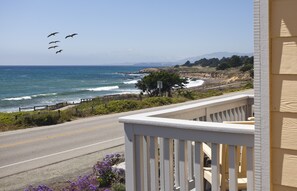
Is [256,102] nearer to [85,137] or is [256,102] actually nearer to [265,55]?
[265,55]

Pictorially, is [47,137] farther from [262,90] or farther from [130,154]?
[262,90]

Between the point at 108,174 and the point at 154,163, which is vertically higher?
the point at 154,163

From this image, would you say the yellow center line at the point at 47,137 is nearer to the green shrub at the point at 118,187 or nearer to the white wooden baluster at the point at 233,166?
the green shrub at the point at 118,187

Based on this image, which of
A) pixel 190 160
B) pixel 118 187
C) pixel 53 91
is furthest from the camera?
pixel 53 91

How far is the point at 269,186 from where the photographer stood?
237cm

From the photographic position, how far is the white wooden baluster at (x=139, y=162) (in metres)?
3.45

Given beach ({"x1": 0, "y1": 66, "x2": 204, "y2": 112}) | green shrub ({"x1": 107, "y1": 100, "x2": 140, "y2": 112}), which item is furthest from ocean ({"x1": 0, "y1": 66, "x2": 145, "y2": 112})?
green shrub ({"x1": 107, "y1": 100, "x2": 140, "y2": 112})

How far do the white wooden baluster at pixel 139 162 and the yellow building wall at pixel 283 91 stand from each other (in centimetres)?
134

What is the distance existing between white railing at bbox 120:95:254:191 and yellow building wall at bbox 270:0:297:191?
438 mm

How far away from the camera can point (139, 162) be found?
348 cm

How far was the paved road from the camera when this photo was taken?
11492 millimetres

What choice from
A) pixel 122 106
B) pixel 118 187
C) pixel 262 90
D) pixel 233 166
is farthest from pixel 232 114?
pixel 122 106

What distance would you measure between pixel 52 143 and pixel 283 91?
12873 millimetres

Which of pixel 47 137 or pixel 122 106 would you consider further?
pixel 122 106
